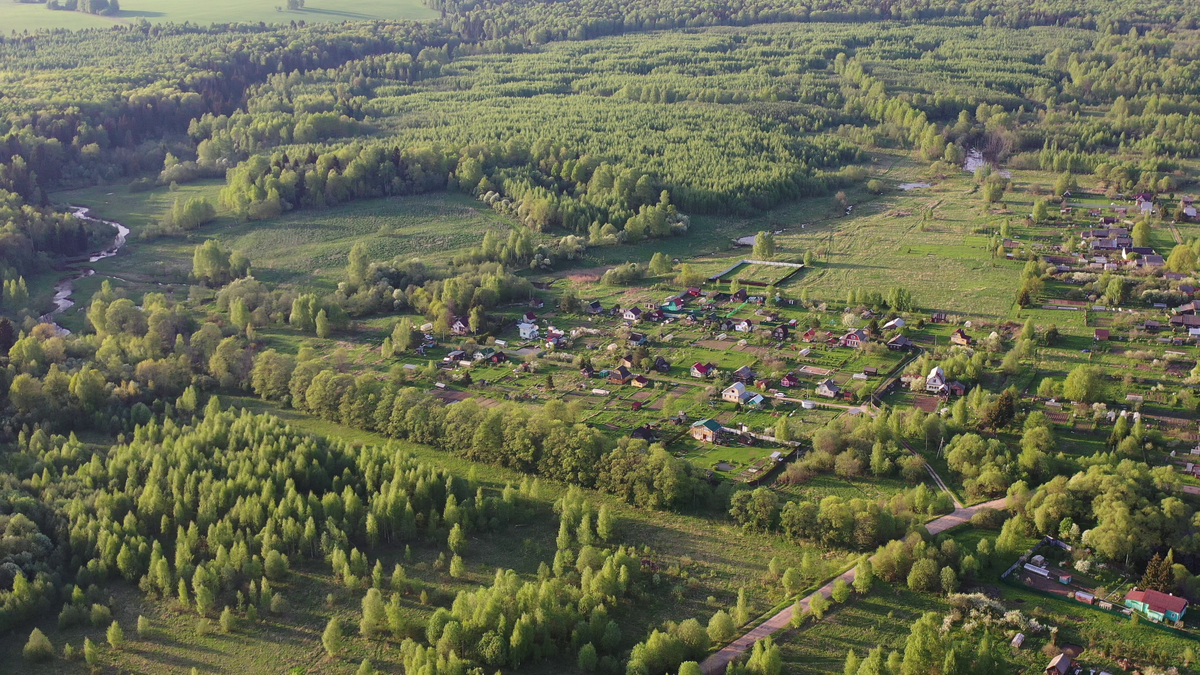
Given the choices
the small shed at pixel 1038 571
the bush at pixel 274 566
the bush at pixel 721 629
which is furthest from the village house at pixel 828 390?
the bush at pixel 274 566

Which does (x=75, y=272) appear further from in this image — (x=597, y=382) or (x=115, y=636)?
(x=115, y=636)

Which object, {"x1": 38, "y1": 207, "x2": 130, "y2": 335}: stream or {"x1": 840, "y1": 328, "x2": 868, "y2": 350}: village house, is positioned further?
{"x1": 38, "y1": 207, "x2": 130, "y2": 335}: stream

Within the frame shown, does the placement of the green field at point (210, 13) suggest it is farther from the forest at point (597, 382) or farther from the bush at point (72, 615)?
the bush at point (72, 615)

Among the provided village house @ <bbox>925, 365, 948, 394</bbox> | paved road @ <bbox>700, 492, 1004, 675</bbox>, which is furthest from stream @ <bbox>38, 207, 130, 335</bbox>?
village house @ <bbox>925, 365, 948, 394</bbox>

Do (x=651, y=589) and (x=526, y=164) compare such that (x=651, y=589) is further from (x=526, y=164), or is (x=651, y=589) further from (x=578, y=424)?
(x=526, y=164)

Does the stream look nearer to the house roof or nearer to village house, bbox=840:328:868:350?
village house, bbox=840:328:868:350
